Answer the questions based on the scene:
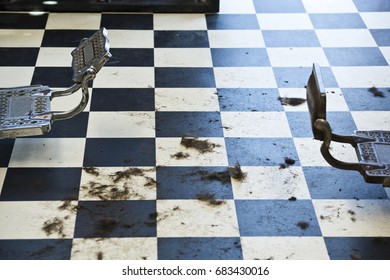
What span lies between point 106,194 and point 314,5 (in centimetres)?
284

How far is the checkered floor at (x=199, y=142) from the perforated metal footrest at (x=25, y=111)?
190 mm

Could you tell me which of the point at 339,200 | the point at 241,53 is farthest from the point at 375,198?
the point at 241,53

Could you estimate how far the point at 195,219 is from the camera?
11.3ft

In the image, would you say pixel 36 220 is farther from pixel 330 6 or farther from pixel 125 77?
pixel 330 6

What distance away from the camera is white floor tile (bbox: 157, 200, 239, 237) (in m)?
3.36

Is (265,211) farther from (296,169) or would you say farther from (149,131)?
(149,131)

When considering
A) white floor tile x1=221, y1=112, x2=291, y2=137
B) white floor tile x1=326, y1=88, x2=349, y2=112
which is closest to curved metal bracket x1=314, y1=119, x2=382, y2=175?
white floor tile x1=221, y1=112, x2=291, y2=137

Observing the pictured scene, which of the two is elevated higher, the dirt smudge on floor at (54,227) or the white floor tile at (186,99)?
the dirt smudge on floor at (54,227)

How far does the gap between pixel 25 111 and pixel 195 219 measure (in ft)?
3.94

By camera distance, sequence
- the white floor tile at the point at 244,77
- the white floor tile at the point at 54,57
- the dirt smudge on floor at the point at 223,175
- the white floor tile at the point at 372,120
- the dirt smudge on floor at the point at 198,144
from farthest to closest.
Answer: the white floor tile at the point at 54,57
the white floor tile at the point at 244,77
the white floor tile at the point at 372,120
the dirt smudge on floor at the point at 198,144
the dirt smudge on floor at the point at 223,175

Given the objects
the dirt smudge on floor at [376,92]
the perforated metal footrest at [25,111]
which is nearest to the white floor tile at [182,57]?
the perforated metal footrest at [25,111]

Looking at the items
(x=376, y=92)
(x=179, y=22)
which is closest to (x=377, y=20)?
(x=376, y=92)

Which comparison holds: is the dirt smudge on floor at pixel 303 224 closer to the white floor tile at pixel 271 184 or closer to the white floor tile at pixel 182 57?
the white floor tile at pixel 271 184

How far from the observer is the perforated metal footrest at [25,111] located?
371 cm
